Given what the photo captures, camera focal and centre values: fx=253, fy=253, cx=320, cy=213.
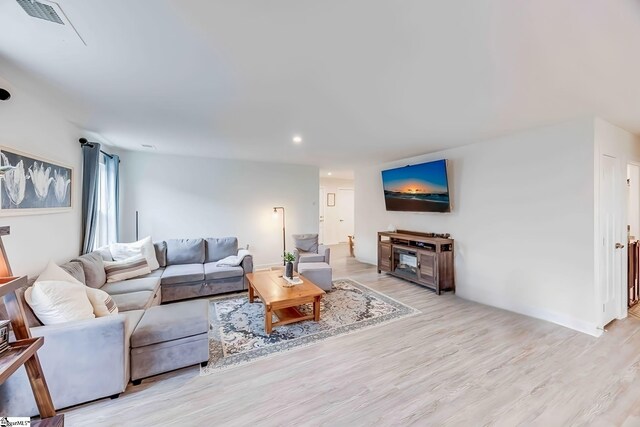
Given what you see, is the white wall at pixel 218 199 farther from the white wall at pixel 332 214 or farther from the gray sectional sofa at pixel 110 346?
the white wall at pixel 332 214

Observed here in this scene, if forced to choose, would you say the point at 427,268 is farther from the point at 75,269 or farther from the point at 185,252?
the point at 75,269

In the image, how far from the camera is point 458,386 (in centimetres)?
198

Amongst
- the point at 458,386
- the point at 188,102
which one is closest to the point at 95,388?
the point at 188,102

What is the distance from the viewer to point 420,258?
4.26 metres

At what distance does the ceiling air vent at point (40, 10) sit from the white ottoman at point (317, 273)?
3384 millimetres

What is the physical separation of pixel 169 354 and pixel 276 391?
94 centimetres

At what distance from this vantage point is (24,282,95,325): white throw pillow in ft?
5.76

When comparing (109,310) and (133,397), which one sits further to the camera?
(109,310)

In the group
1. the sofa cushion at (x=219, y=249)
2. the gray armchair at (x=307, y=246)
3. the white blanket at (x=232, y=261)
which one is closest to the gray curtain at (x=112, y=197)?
the sofa cushion at (x=219, y=249)

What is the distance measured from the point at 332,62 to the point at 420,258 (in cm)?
353

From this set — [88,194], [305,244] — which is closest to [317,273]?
[305,244]

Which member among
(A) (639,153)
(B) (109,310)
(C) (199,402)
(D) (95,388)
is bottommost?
(C) (199,402)

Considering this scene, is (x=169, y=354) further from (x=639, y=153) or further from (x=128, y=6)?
(x=639, y=153)

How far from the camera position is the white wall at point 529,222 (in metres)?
2.76
